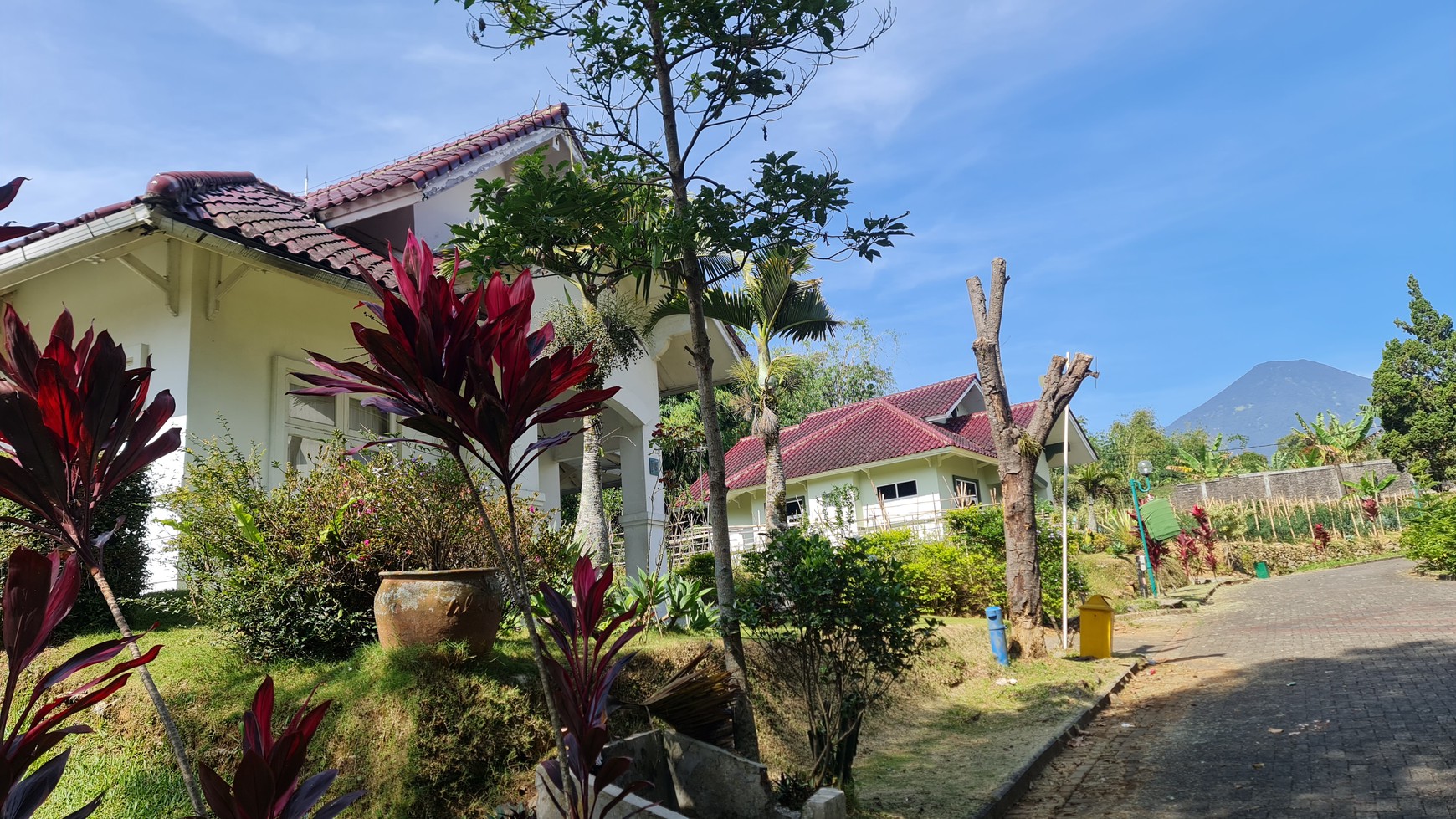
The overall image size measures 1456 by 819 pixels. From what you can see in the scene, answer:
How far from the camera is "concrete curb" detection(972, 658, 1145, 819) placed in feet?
18.8

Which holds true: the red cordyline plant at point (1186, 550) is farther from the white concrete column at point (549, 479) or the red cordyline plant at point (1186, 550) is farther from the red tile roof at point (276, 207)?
the red tile roof at point (276, 207)

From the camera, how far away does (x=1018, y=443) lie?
11.9m

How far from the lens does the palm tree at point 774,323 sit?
1309 cm

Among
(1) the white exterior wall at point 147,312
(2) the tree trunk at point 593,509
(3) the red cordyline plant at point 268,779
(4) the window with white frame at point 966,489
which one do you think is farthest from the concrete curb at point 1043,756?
(4) the window with white frame at point 966,489

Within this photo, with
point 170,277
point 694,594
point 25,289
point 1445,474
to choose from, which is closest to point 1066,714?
point 694,594

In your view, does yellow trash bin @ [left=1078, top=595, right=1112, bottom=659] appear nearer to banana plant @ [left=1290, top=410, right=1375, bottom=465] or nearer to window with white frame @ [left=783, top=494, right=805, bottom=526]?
window with white frame @ [left=783, top=494, right=805, bottom=526]

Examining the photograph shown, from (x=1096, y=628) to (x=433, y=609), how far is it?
9.22 m

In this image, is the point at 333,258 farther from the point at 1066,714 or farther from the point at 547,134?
the point at 1066,714

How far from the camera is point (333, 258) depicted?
788cm

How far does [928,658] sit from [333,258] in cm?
758

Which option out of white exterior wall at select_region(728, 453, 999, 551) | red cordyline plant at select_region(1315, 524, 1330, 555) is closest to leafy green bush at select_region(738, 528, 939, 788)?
white exterior wall at select_region(728, 453, 999, 551)

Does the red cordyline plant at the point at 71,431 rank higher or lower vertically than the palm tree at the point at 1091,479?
lower

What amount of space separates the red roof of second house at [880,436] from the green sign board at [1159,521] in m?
4.25

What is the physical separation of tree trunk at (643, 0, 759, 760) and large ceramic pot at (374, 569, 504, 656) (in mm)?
1513
